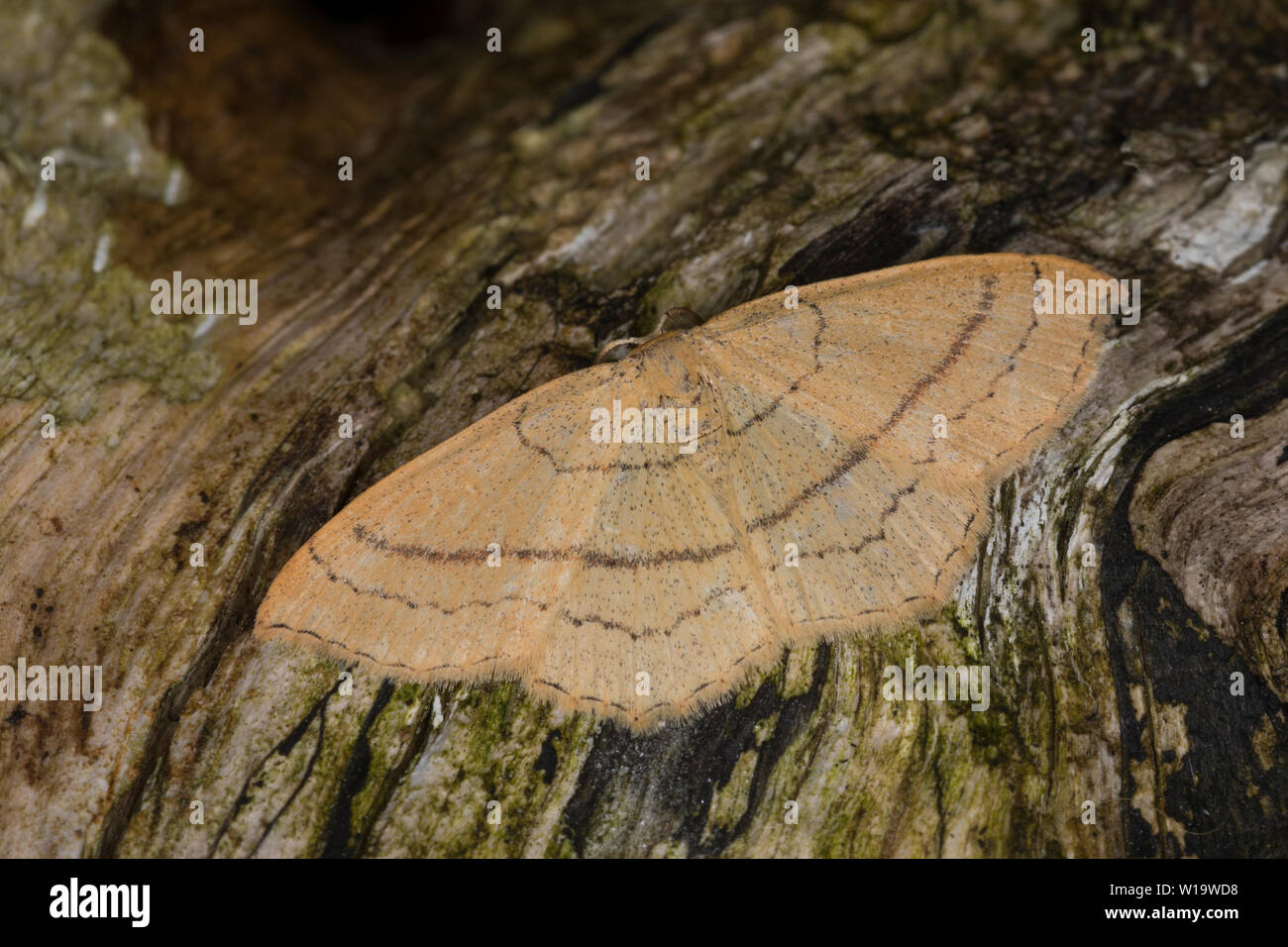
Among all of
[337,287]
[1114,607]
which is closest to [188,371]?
[337,287]

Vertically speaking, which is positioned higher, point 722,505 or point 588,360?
point 588,360

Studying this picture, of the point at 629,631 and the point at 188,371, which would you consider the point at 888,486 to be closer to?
the point at 629,631

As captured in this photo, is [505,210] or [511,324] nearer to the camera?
[511,324]

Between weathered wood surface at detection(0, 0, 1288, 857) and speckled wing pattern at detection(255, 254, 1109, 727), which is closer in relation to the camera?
speckled wing pattern at detection(255, 254, 1109, 727)

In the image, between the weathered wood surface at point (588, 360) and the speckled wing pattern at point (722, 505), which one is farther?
the weathered wood surface at point (588, 360)

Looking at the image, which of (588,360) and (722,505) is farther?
(588,360)
